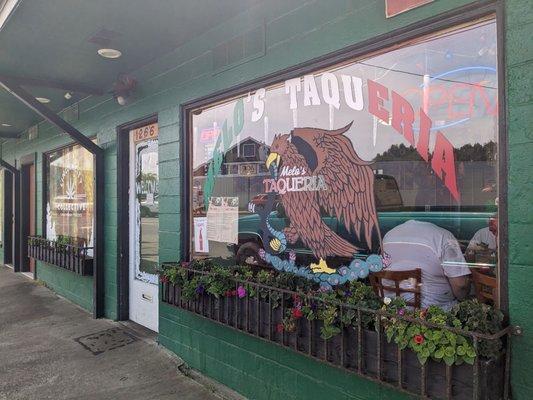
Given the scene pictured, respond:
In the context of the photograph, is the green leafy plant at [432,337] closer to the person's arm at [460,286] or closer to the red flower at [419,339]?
the red flower at [419,339]

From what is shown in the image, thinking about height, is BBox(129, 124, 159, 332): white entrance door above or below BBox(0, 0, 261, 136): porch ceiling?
below

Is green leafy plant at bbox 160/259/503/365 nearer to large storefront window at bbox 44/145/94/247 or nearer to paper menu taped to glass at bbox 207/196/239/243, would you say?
paper menu taped to glass at bbox 207/196/239/243

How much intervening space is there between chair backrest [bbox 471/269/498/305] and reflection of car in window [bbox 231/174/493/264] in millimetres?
164

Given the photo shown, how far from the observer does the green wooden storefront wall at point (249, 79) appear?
6.51 feet

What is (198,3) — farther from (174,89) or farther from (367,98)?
(367,98)

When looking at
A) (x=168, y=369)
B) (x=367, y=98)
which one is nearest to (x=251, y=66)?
(x=367, y=98)

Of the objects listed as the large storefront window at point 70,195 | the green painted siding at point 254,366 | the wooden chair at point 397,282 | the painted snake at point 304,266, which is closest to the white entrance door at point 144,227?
the green painted siding at point 254,366

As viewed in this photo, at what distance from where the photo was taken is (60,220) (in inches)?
273

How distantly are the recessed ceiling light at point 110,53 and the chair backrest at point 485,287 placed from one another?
3551 mm

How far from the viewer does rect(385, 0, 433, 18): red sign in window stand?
7.75ft

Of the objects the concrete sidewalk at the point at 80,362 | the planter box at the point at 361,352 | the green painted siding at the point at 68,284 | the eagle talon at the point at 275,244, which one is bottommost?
the concrete sidewalk at the point at 80,362

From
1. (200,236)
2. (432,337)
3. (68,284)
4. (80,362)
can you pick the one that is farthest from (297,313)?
(68,284)

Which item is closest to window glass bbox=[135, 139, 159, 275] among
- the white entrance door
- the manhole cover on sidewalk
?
the white entrance door

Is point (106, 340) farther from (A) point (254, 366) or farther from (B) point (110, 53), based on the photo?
(B) point (110, 53)
